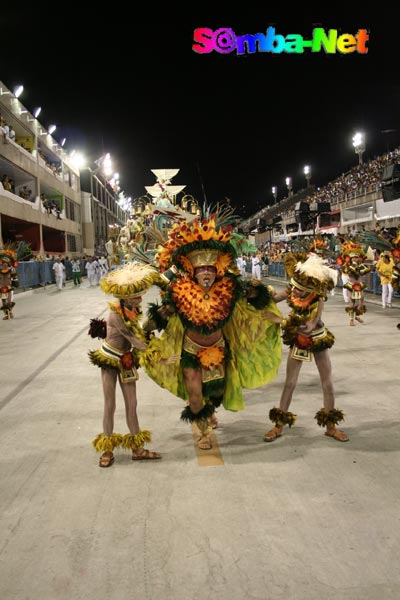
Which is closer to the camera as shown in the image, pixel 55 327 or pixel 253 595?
pixel 253 595

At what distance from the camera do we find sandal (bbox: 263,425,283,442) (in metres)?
5.26

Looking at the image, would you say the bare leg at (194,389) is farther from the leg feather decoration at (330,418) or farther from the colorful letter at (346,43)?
the colorful letter at (346,43)

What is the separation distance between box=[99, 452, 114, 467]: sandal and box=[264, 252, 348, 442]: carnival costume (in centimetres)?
153

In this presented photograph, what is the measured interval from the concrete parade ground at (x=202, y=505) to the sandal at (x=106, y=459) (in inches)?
3.3

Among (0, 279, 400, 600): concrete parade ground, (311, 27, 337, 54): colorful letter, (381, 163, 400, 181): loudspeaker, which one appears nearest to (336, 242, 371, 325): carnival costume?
(381, 163, 400, 181): loudspeaker

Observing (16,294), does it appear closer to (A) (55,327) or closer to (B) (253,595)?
(A) (55,327)

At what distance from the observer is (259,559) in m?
3.16

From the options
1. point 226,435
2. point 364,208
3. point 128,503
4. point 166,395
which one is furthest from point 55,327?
point 364,208

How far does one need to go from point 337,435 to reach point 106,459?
2.26 meters

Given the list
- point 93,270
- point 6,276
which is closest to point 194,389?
point 6,276

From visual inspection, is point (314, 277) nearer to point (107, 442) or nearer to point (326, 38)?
point (107, 442)

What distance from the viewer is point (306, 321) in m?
5.26

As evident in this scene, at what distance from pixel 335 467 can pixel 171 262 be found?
2.38 meters

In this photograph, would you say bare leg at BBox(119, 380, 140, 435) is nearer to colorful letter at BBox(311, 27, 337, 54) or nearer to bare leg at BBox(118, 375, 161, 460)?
bare leg at BBox(118, 375, 161, 460)
